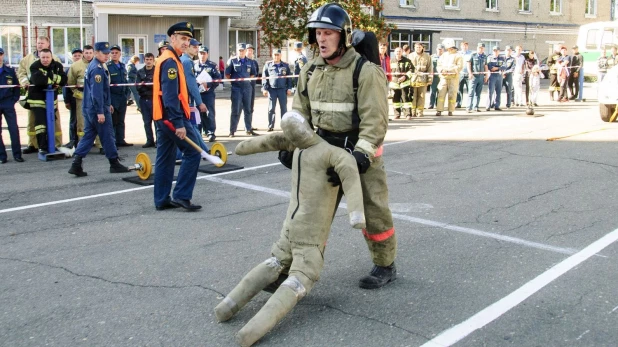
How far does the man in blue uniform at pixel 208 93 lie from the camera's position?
14.3m

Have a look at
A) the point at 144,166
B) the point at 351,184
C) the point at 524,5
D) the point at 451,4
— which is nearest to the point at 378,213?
the point at 351,184

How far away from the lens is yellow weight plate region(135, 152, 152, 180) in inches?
384

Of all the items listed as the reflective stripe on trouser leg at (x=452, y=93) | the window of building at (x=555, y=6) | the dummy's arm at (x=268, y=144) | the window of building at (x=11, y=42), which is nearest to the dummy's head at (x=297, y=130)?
the dummy's arm at (x=268, y=144)

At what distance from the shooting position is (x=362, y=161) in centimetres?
Answer: 475

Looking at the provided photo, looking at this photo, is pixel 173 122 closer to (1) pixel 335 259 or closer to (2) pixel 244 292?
(1) pixel 335 259

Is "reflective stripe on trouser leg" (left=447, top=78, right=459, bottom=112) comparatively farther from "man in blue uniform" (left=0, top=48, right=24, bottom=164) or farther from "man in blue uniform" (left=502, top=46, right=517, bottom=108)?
"man in blue uniform" (left=0, top=48, right=24, bottom=164)

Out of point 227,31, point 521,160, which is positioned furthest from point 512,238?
point 227,31

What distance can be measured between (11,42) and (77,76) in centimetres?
1955

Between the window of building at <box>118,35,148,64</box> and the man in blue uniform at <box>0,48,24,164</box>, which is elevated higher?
the window of building at <box>118,35,148,64</box>

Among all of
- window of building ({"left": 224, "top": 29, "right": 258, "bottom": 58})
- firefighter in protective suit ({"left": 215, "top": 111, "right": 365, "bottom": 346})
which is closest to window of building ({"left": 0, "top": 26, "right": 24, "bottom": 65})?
window of building ({"left": 224, "top": 29, "right": 258, "bottom": 58})

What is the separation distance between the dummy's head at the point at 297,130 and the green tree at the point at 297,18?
65.5 feet

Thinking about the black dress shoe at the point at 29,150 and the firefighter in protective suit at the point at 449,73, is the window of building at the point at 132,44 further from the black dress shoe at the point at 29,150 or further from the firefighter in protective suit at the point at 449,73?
the black dress shoe at the point at 29,150

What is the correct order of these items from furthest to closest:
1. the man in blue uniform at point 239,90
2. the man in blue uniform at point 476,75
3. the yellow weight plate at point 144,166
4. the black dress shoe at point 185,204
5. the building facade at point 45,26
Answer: the building facade at point 45,26
the man in blue uniform at point 476,75
the man in blue uniform at point 239,90
the yellow weight plate at point 144,166
the black dress shoe at point 185,204

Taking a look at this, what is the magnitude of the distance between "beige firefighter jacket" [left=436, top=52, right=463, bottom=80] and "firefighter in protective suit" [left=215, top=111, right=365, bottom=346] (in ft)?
47.0
